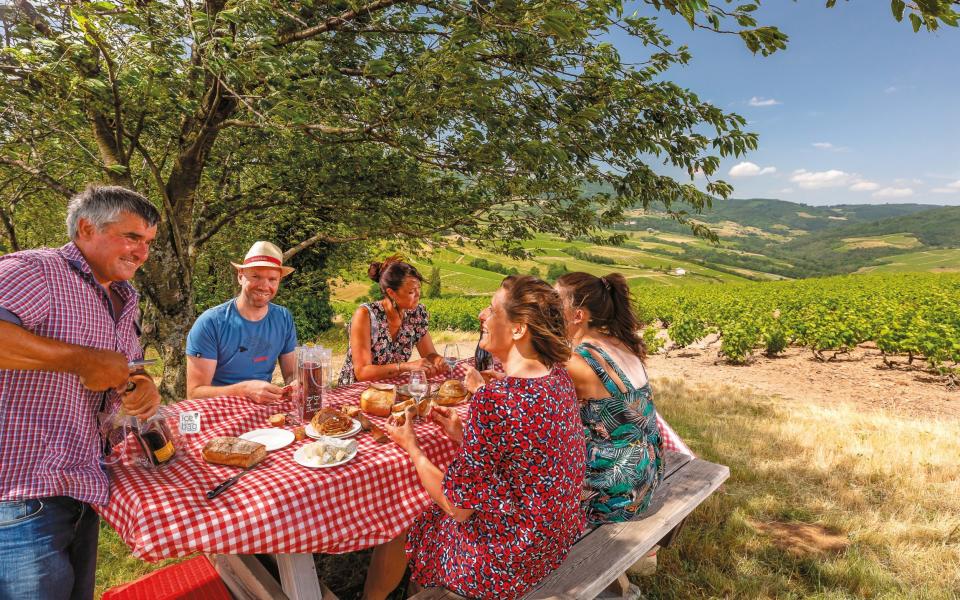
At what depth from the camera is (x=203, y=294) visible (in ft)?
32.5

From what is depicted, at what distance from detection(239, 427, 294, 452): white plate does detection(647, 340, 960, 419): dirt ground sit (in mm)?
8875

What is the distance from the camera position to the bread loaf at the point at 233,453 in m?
1.90

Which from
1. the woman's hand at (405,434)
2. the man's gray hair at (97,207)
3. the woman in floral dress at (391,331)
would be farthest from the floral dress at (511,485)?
the woman in floral dress at (391,331)

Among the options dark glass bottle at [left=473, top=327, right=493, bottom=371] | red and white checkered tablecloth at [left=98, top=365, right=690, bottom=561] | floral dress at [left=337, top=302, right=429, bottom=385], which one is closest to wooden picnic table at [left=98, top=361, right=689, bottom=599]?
red and white checkered tablecloth at [left=98, top=365, right=690, bottom=561]

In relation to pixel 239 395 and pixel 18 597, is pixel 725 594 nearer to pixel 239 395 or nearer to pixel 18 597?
pixel 239 395

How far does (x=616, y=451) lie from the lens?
252cm

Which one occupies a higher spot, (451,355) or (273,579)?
(451,355)

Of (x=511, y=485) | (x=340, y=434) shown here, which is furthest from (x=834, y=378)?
(x=340, y=434)

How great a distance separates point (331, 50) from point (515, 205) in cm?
251

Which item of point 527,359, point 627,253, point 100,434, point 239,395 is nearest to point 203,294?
point 239,395

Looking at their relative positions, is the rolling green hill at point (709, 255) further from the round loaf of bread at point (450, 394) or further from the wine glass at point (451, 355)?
the round loaf of bread at point (450, 394)

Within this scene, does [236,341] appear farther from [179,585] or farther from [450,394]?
[450,394]

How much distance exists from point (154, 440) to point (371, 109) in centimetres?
296

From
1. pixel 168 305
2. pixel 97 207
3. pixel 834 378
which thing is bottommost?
pixel 834 378
